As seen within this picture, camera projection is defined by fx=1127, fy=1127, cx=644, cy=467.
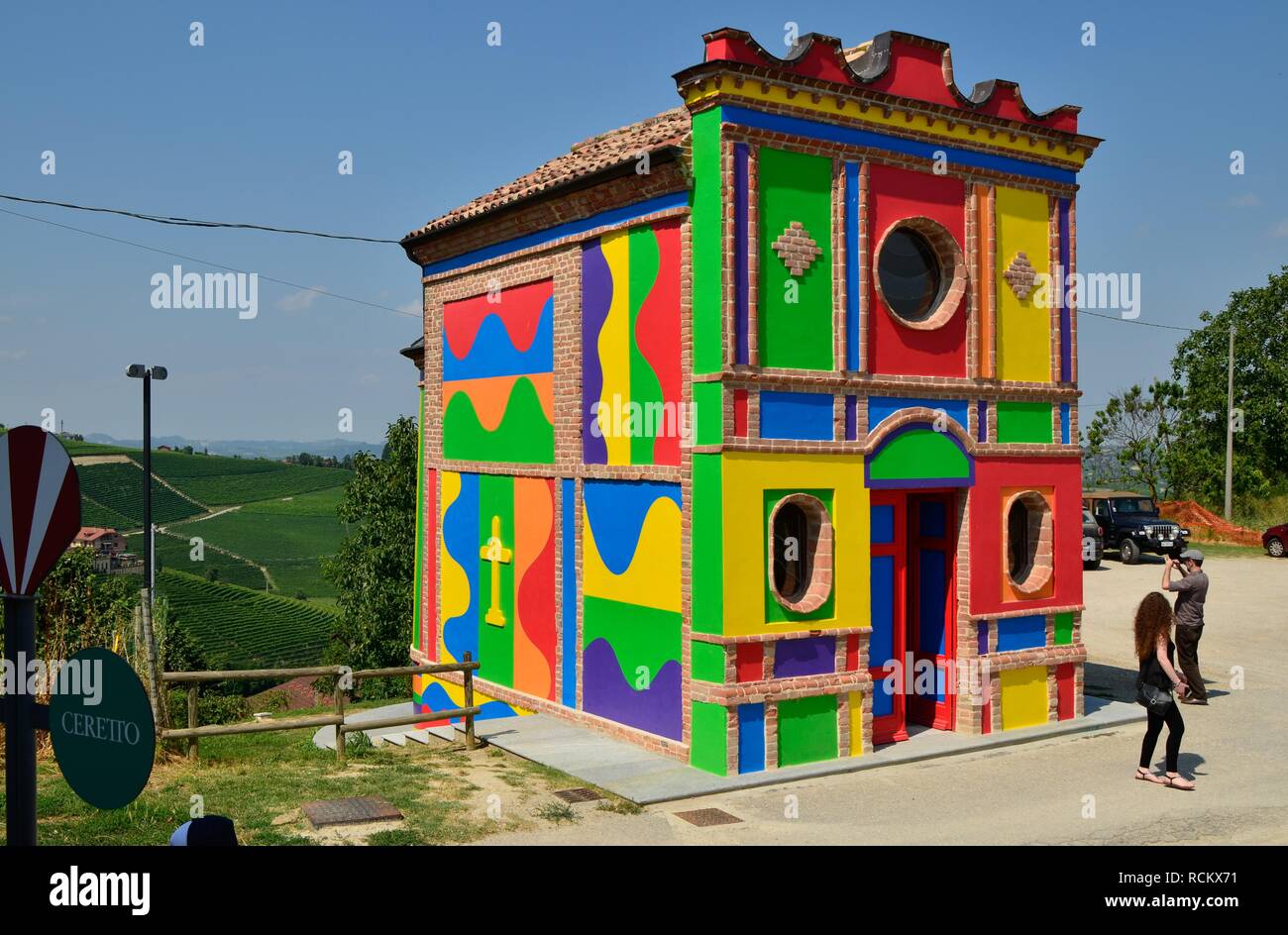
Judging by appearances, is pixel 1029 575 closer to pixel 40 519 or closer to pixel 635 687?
pixel 635 687

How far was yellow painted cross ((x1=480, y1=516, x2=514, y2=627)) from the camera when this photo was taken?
1533 cm

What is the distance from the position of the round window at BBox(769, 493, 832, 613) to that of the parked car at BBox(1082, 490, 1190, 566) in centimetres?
2231

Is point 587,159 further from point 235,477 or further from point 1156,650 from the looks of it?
point 235,477

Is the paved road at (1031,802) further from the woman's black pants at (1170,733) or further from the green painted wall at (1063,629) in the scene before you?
the green painted wall at (1063,629)

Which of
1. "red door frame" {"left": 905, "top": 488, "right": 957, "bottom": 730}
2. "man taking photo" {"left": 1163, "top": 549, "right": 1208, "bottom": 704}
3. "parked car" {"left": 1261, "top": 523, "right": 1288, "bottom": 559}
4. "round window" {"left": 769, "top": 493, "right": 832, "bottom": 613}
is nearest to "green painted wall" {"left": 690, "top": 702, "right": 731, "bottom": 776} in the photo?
"round window" {"left": 769, "top": 493, "right": 832, "bottom": 613}

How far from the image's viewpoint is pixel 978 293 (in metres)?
13.5

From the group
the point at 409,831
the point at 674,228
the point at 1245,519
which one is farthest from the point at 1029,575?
the point at 1245,519

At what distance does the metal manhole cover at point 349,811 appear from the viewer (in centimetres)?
928

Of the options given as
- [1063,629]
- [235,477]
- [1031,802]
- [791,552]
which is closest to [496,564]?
[791,552]

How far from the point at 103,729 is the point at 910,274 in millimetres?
11400

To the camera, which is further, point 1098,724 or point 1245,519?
point 1245,519

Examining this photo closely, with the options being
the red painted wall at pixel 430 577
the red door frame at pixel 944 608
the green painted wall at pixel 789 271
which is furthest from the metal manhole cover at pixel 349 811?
the red painted wall at pixel 430 577
